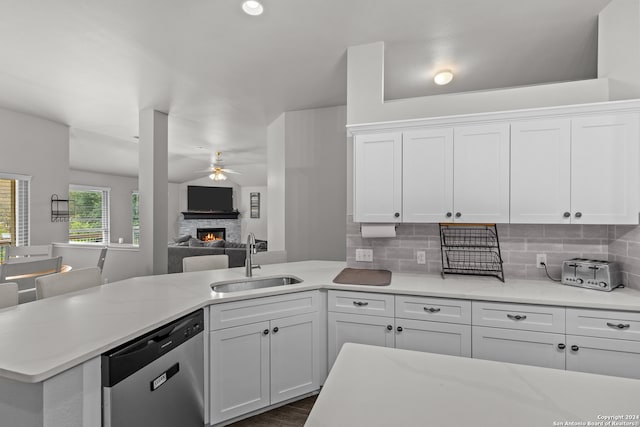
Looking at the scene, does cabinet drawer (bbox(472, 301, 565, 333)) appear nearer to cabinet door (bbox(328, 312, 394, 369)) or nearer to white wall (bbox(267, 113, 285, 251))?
cabinet door (bbox(328, 312, 394, 369))

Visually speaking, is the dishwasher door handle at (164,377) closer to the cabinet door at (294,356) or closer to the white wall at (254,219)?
the cabinet door at (294,356)

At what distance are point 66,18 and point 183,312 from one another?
2.28m

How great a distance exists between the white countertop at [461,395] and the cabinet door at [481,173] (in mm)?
1470

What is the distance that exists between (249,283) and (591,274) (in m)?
2.38

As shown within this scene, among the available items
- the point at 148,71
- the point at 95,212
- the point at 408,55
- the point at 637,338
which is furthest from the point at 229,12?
the point at 95,212

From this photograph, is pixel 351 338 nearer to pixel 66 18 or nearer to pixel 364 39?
pixel 364 39

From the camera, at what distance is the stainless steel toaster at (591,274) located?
1.92m

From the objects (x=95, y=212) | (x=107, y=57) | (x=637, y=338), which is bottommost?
(x=637, y=338)

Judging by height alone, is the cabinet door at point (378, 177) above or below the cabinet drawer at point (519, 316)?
above

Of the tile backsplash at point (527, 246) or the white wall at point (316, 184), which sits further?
the white wall at point (316, 184)

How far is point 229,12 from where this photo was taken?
6.92ft

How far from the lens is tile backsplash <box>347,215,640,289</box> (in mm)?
2051

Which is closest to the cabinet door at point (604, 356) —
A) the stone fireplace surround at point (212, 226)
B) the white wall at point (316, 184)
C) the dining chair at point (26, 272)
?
the white wall at point (316, 184)

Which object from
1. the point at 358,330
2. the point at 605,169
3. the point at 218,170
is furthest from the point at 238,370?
the point at 218,170
